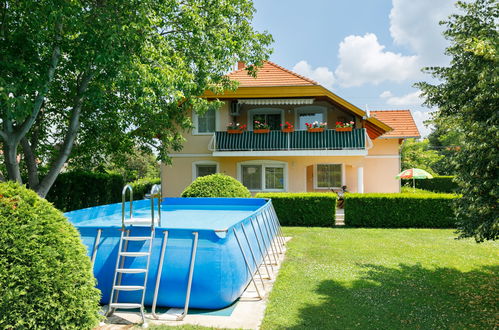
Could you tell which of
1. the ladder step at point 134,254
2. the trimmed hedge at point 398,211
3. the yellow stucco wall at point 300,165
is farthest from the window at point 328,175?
the ladder step at point 134,254

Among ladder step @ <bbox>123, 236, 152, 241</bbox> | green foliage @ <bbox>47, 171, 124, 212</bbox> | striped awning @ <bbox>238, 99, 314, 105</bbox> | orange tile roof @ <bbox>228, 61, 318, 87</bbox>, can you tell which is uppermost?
orange tile roof @ <bbox>228, 61, 318, 87</bbox>

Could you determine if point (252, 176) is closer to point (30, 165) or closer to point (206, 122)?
point (206, 122)

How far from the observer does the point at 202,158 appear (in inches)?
828

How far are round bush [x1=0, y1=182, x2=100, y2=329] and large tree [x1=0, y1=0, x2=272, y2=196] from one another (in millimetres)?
5053

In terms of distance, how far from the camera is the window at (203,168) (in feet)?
68.9

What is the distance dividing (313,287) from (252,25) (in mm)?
13876

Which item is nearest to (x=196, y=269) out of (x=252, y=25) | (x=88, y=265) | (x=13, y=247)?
(x=88, y=265)

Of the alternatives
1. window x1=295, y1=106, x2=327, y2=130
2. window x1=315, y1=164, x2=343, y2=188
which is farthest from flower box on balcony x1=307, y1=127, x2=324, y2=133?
window x1=315, y1=164, x2=343, y2=188

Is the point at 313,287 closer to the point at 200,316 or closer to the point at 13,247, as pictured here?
the point at 200,316

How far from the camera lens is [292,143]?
19.6m

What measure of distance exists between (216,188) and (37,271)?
9633mm

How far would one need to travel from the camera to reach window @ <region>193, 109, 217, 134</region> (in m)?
21.1

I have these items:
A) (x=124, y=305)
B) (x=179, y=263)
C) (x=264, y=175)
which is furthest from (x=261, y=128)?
(x=124, y=305)

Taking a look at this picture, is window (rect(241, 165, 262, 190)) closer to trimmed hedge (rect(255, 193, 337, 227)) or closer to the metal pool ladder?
trimmed hedge (rect(255, 193, 337, 227))
